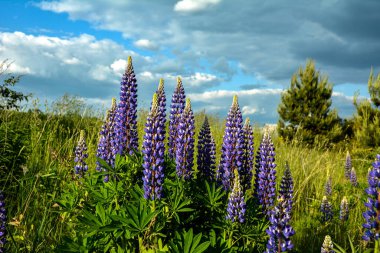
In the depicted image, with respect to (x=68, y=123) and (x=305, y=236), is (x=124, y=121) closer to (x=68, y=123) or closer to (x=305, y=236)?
(x=305, y=236)

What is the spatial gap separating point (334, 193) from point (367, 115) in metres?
15.9

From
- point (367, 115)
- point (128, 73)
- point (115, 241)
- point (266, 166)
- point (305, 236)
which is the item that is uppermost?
point (367, 115)

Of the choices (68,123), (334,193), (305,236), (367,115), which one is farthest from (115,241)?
(367,115)

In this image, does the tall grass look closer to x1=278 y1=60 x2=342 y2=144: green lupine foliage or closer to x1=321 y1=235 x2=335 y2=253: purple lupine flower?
x1=321 y1=235 x2=335 y2=253: purple lupine flower

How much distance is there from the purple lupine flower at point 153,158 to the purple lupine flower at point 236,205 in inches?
24.6

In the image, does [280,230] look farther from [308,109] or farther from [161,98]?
[308,109]

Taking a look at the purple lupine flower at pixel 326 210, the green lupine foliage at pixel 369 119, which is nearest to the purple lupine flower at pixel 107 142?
the purple lupine flower at pixel 326 210

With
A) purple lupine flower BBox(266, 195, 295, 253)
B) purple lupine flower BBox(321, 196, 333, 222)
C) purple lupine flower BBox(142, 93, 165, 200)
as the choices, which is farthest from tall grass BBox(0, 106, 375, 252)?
purple lupine flower BBox(266, 195, 295, 253)

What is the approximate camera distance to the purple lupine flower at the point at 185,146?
4.04m

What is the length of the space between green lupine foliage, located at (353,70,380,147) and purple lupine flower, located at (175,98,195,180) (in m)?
20.0

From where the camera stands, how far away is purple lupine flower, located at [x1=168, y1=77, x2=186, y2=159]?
14.8ft

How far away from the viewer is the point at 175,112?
4715 mm

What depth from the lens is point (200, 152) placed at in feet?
15.1

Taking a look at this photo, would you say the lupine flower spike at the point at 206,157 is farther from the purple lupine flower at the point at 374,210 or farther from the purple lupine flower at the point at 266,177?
the purple lupine flower at the point at 374,210
